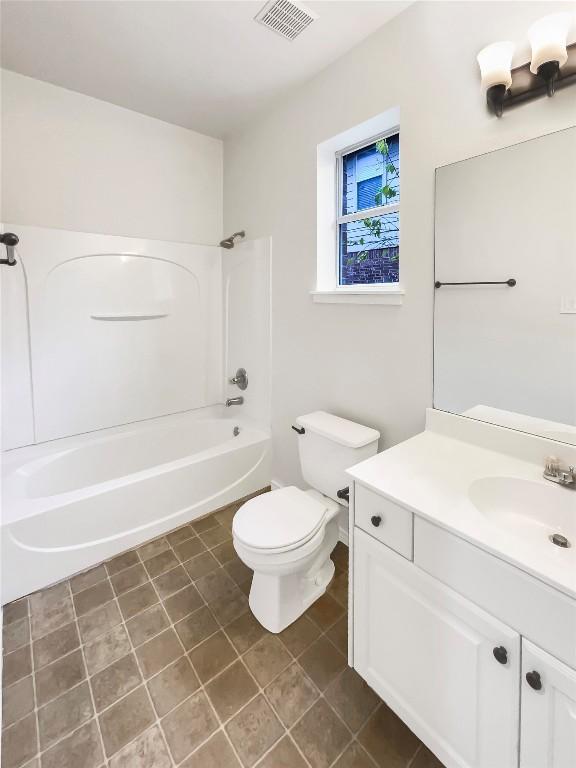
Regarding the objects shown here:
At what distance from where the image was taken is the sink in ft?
3.36

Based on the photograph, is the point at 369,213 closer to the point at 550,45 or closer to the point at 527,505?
the point at 550,45

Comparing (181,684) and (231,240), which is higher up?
(231,240)

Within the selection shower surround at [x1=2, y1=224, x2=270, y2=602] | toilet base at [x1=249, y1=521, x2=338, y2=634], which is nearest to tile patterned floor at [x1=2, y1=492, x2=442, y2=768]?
toilet base at [x1=249, y1=521, x2=338, y2=634]

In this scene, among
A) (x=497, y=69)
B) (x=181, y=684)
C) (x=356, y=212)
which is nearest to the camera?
(x=497, y=69)

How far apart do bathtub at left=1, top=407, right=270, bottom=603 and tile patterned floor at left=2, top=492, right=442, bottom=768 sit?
0.54 feet

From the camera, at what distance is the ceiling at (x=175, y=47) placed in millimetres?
1541

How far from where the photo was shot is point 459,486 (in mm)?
1074

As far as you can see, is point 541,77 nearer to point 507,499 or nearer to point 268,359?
point 507,499

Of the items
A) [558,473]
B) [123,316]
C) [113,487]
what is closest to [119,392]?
[123,316]

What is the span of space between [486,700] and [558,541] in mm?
431

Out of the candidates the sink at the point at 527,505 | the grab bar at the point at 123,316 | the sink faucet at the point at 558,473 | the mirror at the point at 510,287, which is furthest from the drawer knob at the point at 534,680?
the grab bar at the point at 123,316

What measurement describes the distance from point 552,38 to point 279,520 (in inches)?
72.9

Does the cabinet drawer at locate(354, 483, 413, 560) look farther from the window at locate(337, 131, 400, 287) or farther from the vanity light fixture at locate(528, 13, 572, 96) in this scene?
the vanity light fixture at locate(528, 13, 572, 96)

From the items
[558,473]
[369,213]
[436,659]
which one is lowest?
[436,659]
